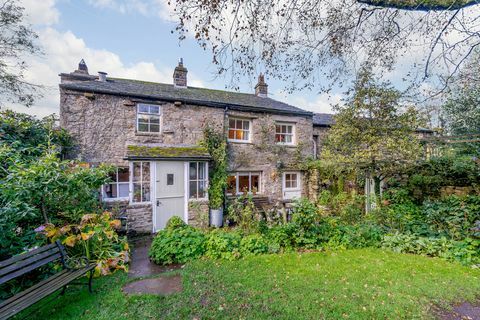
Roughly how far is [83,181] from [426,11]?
837cm

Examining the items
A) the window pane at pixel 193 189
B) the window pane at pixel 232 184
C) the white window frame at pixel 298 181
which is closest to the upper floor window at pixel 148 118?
the window pane at pixel 193 189

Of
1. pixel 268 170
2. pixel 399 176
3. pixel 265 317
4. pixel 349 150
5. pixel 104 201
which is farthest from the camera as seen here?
pixel 268 170

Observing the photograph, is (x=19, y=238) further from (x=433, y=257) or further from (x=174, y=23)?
(x=433, y=257)

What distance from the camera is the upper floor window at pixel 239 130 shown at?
11148mm

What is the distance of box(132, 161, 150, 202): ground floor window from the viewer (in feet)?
28.2

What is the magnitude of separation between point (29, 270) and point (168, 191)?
18.3 feet

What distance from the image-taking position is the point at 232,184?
11055mm

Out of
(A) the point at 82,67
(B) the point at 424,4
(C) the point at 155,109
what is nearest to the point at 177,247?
(C) the point at 155,109

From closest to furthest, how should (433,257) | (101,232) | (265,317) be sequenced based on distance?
(265,317)
(101,232)
(433,257)

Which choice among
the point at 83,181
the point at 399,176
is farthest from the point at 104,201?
the point at 399,176

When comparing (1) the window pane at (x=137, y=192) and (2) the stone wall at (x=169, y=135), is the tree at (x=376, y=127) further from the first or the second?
(1) the window pane at (x=137, y=192)

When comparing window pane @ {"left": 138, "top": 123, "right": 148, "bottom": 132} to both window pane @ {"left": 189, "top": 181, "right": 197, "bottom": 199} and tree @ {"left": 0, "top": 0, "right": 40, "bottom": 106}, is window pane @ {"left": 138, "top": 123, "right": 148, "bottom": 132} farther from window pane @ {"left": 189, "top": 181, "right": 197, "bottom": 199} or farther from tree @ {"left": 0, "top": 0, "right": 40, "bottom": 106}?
tree @ {"left": 0, "top": 0, "right": 40, "bottom": 106}

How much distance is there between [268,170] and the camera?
11.8 m

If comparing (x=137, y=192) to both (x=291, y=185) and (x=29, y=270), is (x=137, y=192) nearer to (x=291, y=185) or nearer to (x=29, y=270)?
(x=29, y=270)
